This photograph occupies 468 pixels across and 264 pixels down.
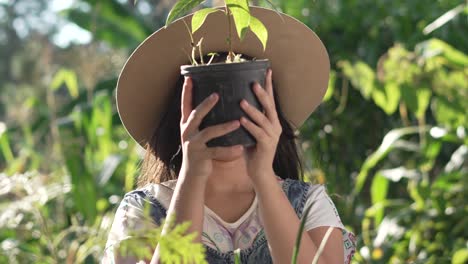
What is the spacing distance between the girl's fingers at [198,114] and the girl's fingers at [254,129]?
5cm

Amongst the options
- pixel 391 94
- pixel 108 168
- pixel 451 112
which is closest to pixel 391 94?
pixel 391 94

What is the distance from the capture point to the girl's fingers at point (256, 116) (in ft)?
4.49

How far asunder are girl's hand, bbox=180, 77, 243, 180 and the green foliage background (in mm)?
756

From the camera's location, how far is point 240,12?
4.09 feet

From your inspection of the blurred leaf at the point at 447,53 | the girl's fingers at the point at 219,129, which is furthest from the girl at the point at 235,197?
the blurred leaf at the point at 447,53

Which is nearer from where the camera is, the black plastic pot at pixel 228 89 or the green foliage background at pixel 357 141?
the black plastic pot at pixel 228 89

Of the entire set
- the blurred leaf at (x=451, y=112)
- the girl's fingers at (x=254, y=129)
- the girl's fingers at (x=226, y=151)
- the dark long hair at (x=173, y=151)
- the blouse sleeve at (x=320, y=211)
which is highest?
the girl's fingers at (x=254, y=129)

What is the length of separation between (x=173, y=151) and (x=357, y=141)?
8.57ft

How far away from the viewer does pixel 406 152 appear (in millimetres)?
4055

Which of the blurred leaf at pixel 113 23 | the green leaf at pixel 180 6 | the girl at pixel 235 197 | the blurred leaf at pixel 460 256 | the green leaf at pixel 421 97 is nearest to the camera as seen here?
the green leaf at pixel 180 6

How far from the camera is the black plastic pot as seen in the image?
1350mm

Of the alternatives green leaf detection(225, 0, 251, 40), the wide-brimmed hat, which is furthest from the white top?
green leaf detection(225, 0, 251, 40)

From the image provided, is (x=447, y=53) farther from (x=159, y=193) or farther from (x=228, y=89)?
(x=228, y=89)

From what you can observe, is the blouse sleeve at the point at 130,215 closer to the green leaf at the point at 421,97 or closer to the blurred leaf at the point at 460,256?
the blurred leaf at the point at 460,256
